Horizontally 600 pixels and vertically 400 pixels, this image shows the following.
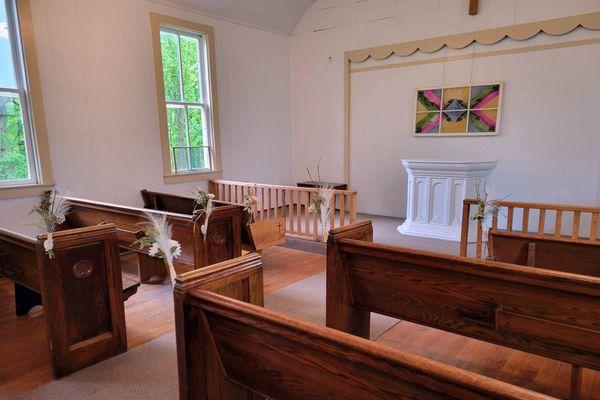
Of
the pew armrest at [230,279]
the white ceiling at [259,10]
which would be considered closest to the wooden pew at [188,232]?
the pew armrest at [230,279]

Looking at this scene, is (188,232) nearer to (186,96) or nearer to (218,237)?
(218,237)

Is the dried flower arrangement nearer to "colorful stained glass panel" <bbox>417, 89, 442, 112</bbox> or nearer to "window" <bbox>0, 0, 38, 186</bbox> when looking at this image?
"window" <bbox>0, 0, 38, 186</bbox>

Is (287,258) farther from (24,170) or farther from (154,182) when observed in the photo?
(24,170)

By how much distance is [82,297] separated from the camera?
233 cm

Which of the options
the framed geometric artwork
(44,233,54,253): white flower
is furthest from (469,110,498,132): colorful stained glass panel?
(44,233,54,253): white flower

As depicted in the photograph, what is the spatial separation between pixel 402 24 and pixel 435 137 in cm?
180

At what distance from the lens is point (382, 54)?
20.5 feet

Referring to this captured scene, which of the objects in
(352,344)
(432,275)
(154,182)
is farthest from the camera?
(154,182)

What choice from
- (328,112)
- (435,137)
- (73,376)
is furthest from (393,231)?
(73,376)

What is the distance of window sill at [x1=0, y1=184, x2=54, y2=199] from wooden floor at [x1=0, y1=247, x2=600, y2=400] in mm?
1077

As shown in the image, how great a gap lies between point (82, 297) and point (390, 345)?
1.92m

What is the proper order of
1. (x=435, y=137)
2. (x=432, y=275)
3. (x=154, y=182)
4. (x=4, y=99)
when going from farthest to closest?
(x=435, y=137)
(x=154, y=182)
(x=4, y=99)
(x=432, y=275)

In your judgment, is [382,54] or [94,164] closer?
[94,164]

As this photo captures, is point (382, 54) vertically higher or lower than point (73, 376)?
higher
